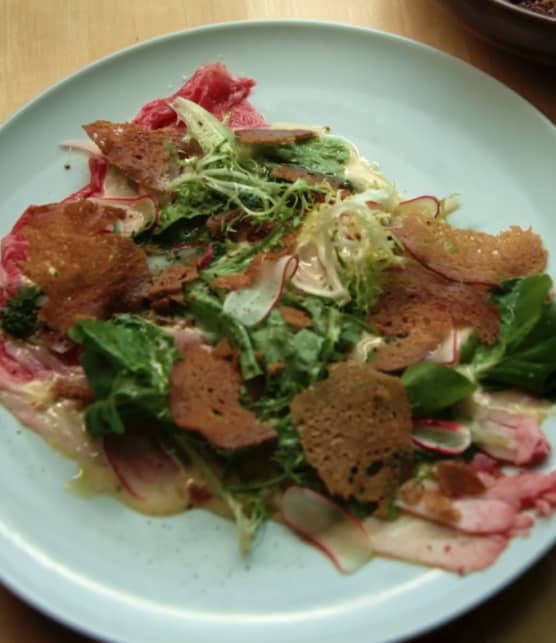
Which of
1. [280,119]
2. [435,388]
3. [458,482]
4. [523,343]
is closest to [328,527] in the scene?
[458,482]

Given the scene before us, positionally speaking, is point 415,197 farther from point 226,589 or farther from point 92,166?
point 226,589

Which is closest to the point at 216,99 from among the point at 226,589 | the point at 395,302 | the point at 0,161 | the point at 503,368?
the point at 0,161

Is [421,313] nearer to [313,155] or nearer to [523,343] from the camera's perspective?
[523,343]

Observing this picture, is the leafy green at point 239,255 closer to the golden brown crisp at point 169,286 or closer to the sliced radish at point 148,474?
the golden brown crisp at point 169,286

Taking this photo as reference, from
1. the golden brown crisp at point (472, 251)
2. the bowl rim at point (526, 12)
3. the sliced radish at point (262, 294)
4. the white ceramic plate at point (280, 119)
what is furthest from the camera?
the bowl rim at point (526, 12)

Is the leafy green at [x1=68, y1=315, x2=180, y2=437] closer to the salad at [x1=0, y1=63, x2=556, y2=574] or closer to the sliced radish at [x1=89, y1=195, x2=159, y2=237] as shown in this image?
the salad at [x1=0, y1=63, x2=556, y2=574]

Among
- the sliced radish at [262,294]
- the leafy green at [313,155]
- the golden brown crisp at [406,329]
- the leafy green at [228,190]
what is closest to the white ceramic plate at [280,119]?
the leafy green at [313,155]
